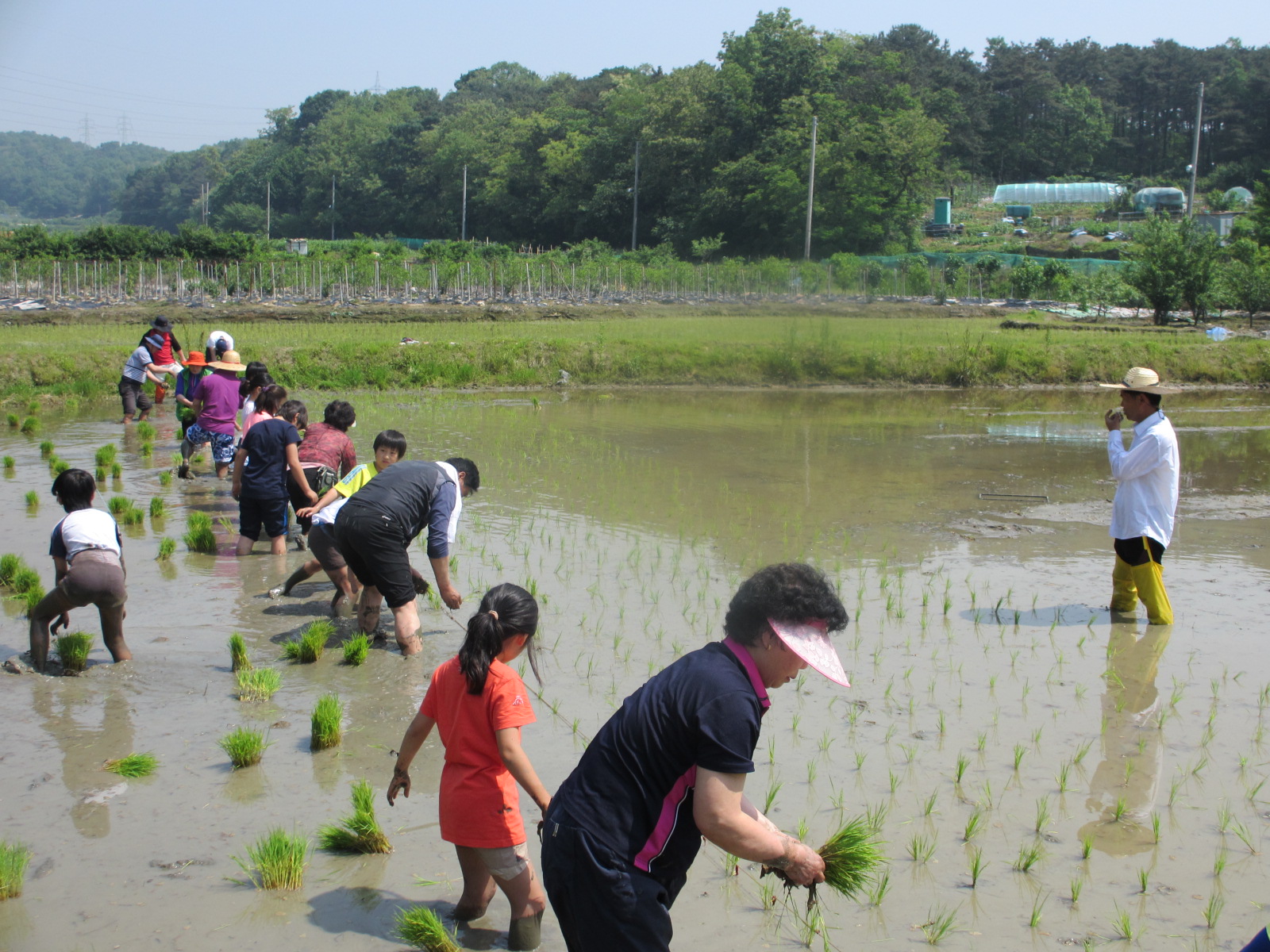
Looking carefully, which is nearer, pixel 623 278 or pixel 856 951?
pixel 856 951

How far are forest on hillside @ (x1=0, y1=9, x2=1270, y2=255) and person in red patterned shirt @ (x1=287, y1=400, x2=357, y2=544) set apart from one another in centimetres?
4160

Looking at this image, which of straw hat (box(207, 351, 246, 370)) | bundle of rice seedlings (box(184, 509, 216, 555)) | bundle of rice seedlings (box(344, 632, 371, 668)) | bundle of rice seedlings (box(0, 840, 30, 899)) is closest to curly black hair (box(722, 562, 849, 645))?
bundle of rice seedlings (box(0, 840, 30, 899))

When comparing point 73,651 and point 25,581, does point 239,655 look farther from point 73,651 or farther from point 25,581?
point 25,581

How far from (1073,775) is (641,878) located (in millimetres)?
3364

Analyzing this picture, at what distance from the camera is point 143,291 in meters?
34.8

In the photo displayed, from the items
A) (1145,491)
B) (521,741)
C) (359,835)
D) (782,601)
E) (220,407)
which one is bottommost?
(359,835)

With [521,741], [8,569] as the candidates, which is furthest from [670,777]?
[8,569]

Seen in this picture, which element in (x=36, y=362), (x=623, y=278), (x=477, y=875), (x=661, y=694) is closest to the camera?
(x=661, y=694)

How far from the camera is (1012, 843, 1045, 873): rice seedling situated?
426 cm

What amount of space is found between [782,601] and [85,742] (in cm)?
411

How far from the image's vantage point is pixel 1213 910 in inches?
156

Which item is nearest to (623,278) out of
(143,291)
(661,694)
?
(143,291)

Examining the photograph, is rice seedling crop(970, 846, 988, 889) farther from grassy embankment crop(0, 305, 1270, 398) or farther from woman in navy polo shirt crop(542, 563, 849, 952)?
grassy embankment crop(0, 305, 1270, 398)

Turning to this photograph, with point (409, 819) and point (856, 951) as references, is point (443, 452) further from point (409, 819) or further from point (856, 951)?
point (856, 951)
